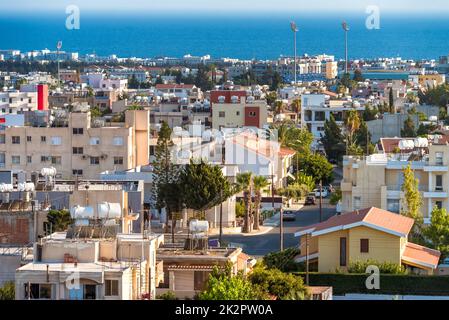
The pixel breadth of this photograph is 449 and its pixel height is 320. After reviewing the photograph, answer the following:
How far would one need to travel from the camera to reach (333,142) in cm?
3288

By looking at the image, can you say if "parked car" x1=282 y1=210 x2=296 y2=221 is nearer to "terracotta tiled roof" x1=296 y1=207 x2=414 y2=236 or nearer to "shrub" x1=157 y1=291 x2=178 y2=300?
"terracotta tiled roof" x1=296 y1=207 x2=414 y2=236

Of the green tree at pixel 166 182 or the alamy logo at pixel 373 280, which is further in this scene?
the green tree at pixel 166 182

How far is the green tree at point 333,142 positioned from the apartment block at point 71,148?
22.5ft

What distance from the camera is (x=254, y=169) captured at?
25328 mm

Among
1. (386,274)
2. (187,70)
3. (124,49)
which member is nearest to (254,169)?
(386,274)

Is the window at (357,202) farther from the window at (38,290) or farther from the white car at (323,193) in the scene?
the window at (38,290)

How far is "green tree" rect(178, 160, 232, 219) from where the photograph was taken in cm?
A: 2019

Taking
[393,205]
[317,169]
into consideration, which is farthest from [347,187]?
[317,169]

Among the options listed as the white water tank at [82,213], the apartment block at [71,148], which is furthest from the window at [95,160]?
the white water tank at [82,213]

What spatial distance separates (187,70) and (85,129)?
50577 millimetres

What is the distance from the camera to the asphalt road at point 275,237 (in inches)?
743
